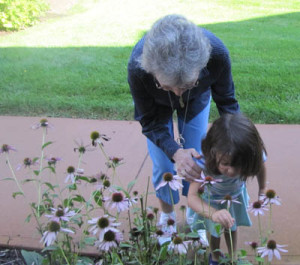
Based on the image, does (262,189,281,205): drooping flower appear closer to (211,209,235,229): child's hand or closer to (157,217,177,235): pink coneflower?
(211,209,235,229): child's hand

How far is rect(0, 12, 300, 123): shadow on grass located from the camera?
464 centimetres

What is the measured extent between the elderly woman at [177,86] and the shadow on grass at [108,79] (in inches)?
77.8

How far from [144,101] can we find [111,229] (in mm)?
950

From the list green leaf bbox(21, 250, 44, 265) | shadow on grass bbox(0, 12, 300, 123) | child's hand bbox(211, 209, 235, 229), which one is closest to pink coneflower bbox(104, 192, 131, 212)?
child's hand bbox(211, 209, 235, 229)

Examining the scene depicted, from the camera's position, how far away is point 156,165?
2492mm

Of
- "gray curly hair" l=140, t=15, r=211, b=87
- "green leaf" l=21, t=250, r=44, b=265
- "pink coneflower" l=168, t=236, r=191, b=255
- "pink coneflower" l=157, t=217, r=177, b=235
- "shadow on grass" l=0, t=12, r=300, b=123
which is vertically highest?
"gray curly hair" l=140, t=15, r=211, b=87

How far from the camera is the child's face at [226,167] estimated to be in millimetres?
1845

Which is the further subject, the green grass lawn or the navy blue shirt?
the green grass lawn

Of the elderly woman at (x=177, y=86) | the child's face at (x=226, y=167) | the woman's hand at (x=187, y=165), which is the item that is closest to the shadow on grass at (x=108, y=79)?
the elderly woman at (x=177, y=86)

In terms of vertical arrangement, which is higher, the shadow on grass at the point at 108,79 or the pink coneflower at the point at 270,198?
the pink coneflower at the point at 270,198

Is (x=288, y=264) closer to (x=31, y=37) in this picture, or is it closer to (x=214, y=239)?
(x=214, y=239)

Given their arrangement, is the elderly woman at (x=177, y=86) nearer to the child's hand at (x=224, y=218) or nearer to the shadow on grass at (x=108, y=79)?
the child's hand at (x=224, y=218)

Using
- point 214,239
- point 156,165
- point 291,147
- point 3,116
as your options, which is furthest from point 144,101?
point 3,116

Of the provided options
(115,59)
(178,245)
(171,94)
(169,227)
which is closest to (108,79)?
(115,59)
